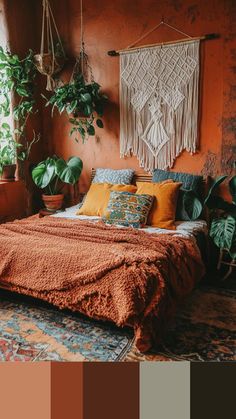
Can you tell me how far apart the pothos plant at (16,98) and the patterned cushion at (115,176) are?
96 centimetres

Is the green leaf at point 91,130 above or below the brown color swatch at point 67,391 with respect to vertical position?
above

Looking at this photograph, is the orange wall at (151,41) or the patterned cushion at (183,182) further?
the patterned cushion at (183,182)

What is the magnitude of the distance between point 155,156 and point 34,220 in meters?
1.34

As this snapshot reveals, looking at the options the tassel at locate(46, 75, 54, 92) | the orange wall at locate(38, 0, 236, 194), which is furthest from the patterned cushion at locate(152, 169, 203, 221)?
the tassel at locate(46, 75, 54, 92)

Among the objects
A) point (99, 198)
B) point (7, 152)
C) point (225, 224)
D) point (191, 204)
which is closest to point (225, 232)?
point (225, 224)

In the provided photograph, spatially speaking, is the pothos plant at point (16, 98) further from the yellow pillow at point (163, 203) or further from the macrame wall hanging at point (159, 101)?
the yellow pillow at point (163, 203)

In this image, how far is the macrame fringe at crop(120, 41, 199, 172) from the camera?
10.9ft

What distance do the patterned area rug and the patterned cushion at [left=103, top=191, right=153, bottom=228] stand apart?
0.77 meters

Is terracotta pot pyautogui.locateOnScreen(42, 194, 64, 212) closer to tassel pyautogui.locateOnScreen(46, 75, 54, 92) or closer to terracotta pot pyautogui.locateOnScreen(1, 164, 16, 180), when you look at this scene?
terracotta pot pyautogui.locateOnScreen(1, 164, 16, 180)

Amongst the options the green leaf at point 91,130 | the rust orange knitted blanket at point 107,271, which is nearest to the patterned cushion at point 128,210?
the rust orange knitted blanket at point 107,271

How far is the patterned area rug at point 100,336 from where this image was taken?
209 centimetres

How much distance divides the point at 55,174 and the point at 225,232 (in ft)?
6.13

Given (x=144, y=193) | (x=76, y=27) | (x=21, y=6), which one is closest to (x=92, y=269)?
(x=144, y=193)

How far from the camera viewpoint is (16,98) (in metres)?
4.00
